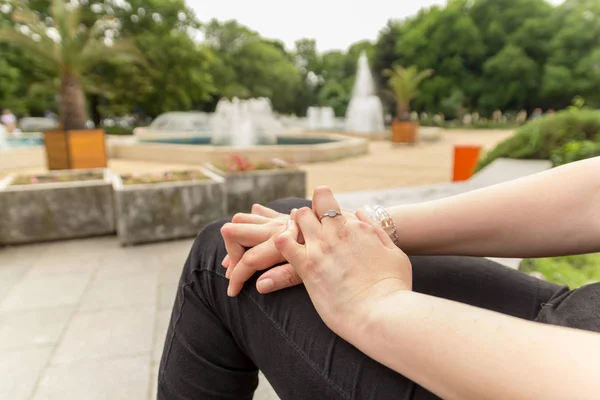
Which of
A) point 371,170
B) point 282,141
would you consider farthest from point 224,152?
point 282,141

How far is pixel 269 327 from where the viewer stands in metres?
0.97

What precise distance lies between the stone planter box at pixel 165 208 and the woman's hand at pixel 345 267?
142 inches

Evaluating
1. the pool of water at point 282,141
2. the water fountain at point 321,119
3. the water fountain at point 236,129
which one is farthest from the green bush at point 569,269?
the water fountain at point 321,119

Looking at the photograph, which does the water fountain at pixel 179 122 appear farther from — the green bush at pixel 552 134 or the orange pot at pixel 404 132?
the green bush at pixel 552 134

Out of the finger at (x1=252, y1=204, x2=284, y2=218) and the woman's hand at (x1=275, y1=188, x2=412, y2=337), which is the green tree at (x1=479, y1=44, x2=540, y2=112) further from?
the woman's hand at (x1=275, y1=188, x2=412, y2=337)

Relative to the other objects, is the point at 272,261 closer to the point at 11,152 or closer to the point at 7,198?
the point at 7,198

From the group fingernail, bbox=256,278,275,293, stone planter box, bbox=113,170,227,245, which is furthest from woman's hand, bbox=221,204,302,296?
stone planter box, bbox=113,170,227,245

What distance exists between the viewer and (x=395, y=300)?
2.63ft

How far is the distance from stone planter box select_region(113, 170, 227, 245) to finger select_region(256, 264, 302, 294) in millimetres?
3544

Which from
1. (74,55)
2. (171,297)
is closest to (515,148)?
(171,297)

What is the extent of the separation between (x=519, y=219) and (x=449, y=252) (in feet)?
0.68

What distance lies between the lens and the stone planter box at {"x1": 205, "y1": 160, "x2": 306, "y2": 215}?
501 cm

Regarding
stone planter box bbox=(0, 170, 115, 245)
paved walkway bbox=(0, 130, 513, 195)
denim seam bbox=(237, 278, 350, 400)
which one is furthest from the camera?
paved walkway bbox=(0, 130, 513, 195)

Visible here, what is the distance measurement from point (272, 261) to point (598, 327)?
693mm
